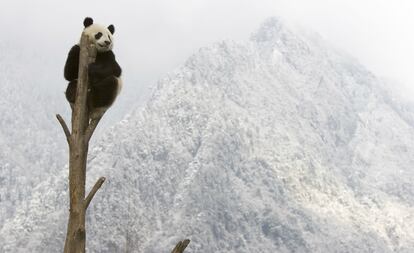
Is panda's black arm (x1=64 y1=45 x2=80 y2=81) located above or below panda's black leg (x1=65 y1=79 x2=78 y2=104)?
above

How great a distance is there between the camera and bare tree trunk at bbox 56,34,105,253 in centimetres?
683

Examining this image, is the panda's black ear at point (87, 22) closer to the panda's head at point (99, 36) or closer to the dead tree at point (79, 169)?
the panda's head at point (99, 36)

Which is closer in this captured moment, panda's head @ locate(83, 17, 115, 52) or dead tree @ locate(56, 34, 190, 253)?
dead tree @ locate(56, 34, 190, 253)

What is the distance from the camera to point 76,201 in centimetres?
689

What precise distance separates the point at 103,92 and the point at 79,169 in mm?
1445

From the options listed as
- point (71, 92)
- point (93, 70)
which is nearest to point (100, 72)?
point (93, 70)

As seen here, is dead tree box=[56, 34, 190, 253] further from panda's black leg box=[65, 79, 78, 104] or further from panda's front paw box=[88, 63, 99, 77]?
panda's black leg box=[65, 79, 78, 104]

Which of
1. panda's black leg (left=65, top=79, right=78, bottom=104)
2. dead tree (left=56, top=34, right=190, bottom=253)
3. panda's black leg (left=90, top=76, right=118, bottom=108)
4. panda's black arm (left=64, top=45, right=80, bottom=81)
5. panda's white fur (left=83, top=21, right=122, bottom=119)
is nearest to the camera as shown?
dead tree (left=56, top=34, right=190, bottom=253)

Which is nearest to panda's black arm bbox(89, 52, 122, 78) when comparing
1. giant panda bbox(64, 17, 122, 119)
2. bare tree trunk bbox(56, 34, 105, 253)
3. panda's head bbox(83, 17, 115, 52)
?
giant panda bbox(64, 17, 122, 119)

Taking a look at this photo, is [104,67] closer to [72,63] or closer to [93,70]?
[93,70]

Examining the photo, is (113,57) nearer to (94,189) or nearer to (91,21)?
(91,21)

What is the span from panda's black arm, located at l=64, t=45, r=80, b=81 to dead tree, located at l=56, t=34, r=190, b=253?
0.98 meters

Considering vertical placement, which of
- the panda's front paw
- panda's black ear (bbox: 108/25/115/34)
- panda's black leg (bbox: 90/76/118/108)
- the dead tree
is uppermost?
panda's black ear (bbox: 108/25/115/34)

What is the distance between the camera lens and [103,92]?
8.09 m
